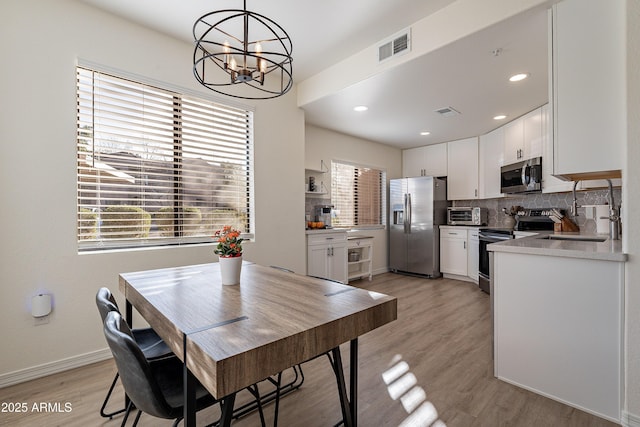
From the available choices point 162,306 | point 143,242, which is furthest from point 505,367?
point 143,242

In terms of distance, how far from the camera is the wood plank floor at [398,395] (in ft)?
5.57

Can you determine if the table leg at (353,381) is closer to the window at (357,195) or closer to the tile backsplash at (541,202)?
the tile backsplash at (541,202)

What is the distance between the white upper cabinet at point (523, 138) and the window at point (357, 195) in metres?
2.19

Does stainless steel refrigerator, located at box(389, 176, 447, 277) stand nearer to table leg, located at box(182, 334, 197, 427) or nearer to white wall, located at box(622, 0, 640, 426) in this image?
white wall, located at box(622, 0, 640, 426)

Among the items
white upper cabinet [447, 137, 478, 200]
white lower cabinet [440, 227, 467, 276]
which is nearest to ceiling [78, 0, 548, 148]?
white upper cabinet [447, 137, 478, 200]

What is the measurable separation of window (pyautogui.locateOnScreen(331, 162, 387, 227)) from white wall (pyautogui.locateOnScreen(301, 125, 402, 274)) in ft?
0.50

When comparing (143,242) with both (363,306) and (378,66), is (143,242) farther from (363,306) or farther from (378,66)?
(378,66)

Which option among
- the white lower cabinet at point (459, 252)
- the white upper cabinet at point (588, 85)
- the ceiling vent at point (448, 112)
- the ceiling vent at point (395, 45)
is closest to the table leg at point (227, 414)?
the white upper cabinet at point (588, 85)

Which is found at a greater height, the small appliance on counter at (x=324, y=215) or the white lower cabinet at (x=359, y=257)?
the small appliance on counter at (x=324, y=215)

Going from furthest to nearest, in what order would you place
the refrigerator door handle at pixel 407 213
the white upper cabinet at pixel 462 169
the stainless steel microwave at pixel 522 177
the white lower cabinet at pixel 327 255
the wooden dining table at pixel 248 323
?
the refrigerator door handle at pixel 407 213, the white upper cabinet at pixel 462 169, the white lower cabinet at pixel 327 255, the stainless steel microwave at pixel 522 177, the wooden dining table at pixel 248 323

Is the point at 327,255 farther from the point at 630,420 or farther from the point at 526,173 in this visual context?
the point at 630,420

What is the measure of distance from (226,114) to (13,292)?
2.26 m

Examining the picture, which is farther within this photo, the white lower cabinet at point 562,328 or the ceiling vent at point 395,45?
the ceiling vent at point 395,45

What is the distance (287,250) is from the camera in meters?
3.62
